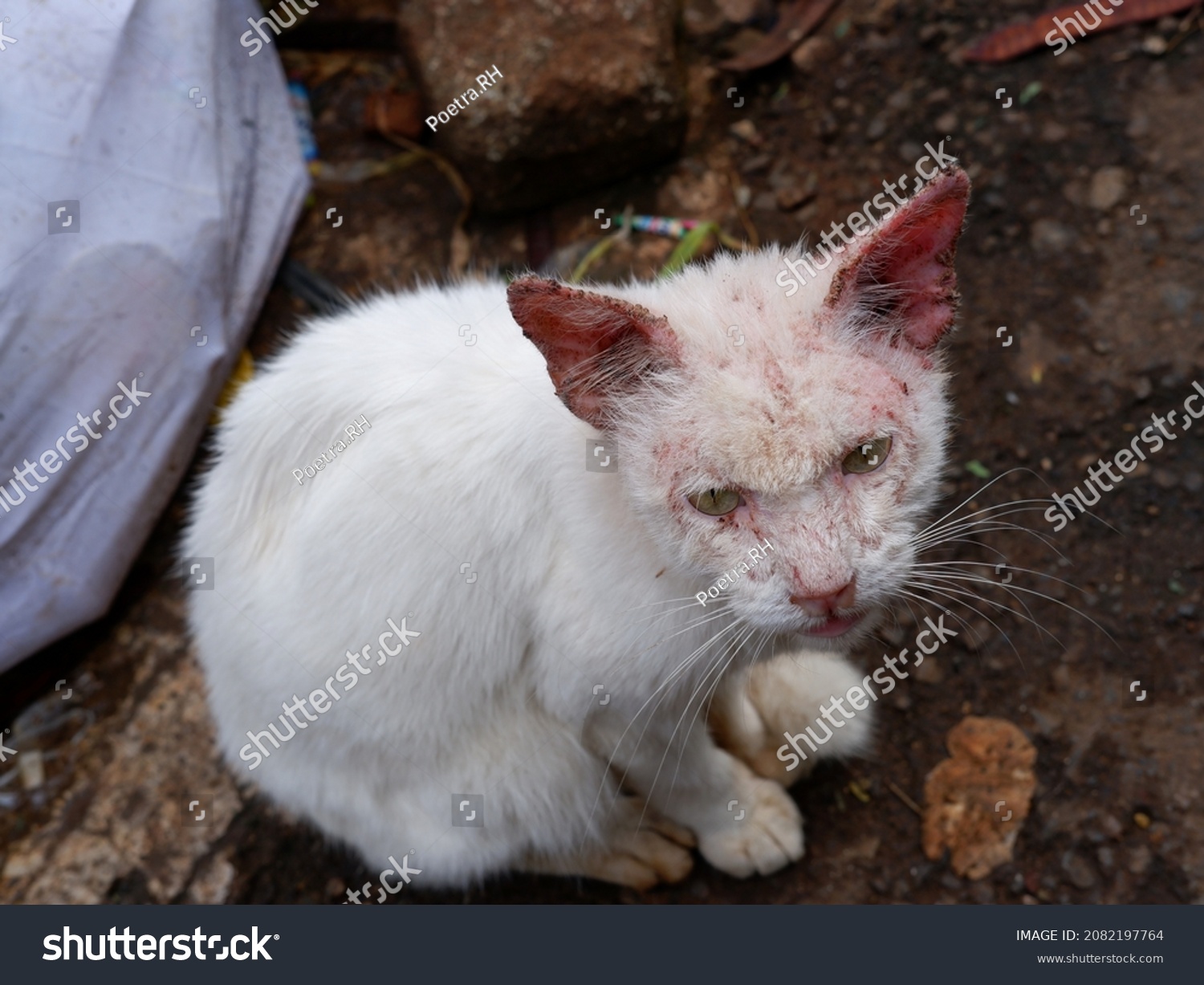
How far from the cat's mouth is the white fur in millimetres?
37

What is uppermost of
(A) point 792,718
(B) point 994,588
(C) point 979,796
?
(A) point 792,718

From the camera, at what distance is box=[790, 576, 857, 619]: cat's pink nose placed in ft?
4.95

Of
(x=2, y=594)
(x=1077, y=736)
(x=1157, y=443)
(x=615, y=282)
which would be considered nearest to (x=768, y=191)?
(x=615, y=282)

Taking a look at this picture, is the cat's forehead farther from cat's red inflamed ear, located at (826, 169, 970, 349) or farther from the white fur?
cat's red inflamed ear, located at (826, 169, 970, 349)

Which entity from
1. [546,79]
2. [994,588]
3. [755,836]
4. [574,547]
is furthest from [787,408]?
[546,79]

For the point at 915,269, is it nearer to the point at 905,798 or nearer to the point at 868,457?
the point at 868,457

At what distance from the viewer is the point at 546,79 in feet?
10.8

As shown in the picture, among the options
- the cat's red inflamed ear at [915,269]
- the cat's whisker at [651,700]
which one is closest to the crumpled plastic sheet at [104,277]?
A: the cat's whisker at [651,700]

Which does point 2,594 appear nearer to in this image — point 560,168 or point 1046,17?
point 560,168

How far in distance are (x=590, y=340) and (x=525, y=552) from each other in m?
0.56

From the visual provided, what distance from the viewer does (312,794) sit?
91.3 inches

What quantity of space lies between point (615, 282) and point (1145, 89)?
1800mm

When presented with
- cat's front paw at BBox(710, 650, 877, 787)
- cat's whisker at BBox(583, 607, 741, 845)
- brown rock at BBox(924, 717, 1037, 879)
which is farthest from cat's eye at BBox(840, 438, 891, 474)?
brown rock at BBox(924, 717, 1037, 879)

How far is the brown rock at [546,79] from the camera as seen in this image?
3293 millimetres
